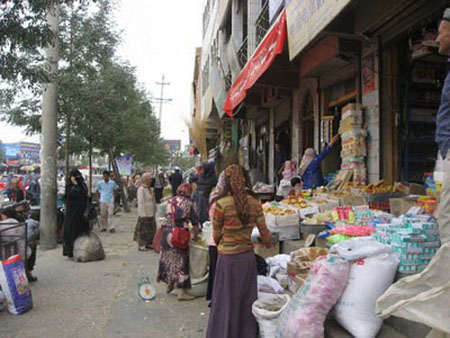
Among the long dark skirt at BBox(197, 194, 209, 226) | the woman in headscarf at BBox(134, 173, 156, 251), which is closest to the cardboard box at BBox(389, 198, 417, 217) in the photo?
the long dark skirt at BBox(197, 194, 209, 226)

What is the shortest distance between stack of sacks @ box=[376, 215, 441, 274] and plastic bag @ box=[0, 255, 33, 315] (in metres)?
4.44

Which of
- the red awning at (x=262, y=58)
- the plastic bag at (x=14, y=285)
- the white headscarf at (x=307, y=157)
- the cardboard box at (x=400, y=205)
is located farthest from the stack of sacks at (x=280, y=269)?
the white headscarf at (x=307, y=157)

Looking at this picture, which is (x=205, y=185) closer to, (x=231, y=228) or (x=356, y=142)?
(x=356, y=142)

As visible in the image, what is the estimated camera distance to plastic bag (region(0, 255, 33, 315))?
4969 millimetres

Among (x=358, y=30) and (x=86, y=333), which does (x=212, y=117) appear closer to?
(x=358, y=30)

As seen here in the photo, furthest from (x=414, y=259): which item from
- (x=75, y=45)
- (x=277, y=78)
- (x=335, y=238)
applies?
(x=75, y=45)

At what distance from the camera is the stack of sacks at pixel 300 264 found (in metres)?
4.25

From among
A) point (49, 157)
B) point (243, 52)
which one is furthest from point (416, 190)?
point (243, 52)

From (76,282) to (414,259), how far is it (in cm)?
537

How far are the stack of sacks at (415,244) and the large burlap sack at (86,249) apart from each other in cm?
635

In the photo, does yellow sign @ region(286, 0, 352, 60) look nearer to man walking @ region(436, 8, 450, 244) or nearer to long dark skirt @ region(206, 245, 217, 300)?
man walking @ region(436, 8, 450, 244)

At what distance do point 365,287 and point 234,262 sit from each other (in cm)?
125

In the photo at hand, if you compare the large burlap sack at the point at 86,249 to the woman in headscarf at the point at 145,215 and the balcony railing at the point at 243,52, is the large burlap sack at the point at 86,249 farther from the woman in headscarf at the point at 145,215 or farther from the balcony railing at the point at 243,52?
the balcony railing at the point at 243,52

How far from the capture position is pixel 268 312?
3.56m
